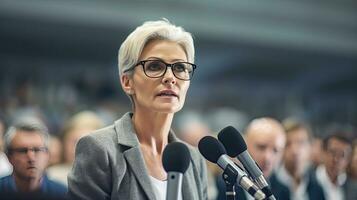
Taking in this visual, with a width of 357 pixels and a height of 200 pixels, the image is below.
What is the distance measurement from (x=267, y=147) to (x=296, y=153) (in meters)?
0.57

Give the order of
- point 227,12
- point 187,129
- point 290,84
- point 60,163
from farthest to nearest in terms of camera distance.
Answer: point 290,84 → point 227,12 → point 187,129 → point 60,163

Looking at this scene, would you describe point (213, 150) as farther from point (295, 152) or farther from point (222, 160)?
point (295, 152)

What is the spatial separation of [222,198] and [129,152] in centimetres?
106

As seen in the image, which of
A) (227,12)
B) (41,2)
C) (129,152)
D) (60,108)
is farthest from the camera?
(227,12)

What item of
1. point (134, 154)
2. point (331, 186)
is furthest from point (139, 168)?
point (331, 186)

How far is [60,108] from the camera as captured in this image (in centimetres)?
850

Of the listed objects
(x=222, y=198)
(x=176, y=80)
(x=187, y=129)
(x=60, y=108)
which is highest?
(x=60, y=108)

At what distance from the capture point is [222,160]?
2080mm

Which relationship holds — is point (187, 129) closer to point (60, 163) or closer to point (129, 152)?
point (60, 163)

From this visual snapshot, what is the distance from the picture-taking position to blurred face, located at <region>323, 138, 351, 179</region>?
13.8 feet

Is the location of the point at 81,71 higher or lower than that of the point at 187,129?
higher

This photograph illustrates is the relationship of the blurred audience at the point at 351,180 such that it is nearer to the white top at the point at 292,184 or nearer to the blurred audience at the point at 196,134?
the white top at the point at 292,184

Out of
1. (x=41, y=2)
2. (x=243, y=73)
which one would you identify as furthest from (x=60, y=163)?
(x=243, y=73)

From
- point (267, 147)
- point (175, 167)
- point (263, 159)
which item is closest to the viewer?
point (175, 167)
